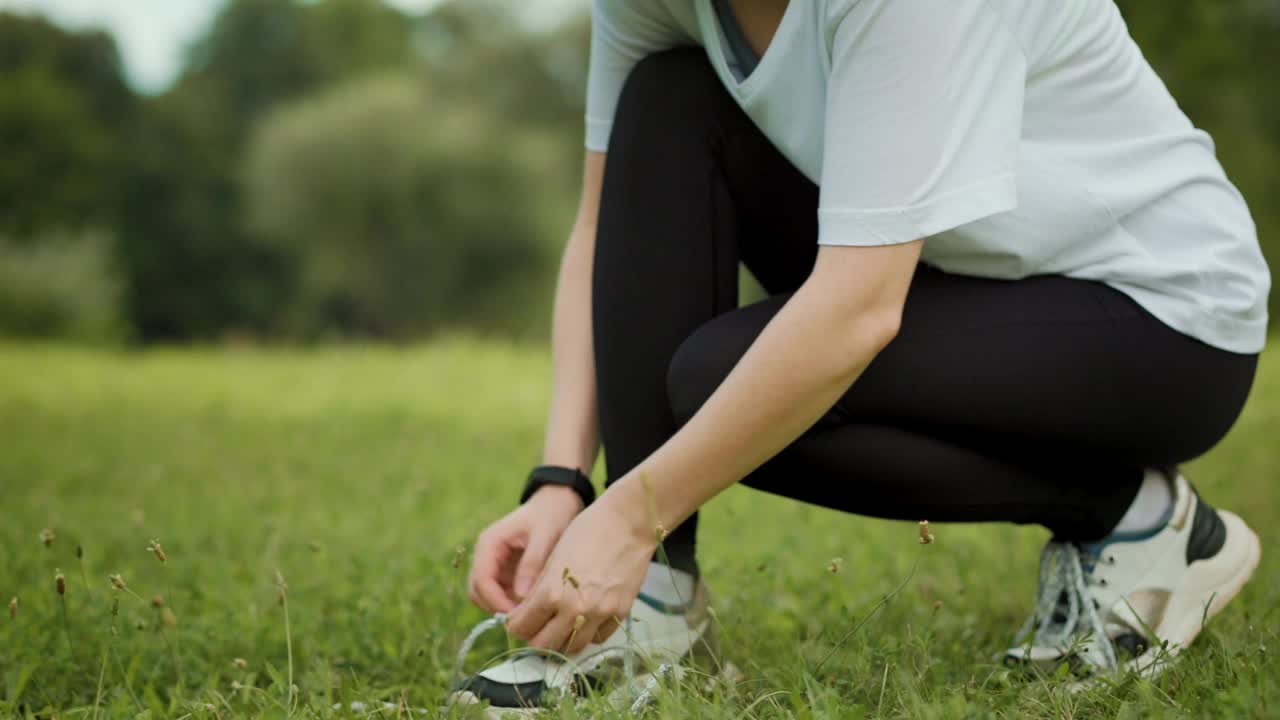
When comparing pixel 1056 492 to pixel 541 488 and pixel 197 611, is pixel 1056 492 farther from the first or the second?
pixel 197 611

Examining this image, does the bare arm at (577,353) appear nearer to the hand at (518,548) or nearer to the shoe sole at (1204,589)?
the hand at (518,548)

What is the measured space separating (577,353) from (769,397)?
47 cm

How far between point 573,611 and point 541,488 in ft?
0.85

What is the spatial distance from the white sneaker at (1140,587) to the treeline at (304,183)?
24.6m

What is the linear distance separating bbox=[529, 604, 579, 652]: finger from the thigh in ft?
0.92

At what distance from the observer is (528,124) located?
1152 inches

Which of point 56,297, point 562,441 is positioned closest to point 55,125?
point 56,297

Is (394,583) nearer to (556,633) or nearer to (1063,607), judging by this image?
(556,633)

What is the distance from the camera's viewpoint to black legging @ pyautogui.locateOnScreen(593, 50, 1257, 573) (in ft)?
4.42

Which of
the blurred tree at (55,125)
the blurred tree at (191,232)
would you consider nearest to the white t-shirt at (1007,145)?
the blurred tree at (55,125)

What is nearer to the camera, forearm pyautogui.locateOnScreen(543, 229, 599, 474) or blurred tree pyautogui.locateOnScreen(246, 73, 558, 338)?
forearm pyautogui.locateOnScreen(543, 229, 599, 474)

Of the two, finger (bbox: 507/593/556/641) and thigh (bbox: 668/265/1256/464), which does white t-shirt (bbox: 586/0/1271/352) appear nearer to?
thigh (bbox: 668/265/1256/464)

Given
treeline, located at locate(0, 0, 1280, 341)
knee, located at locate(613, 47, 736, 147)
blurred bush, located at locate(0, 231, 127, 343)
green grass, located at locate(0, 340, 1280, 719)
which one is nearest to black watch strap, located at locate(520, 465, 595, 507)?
green grass, located at locate(0, 340, 1280, 719)

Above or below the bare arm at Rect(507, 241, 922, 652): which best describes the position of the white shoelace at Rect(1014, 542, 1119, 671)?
below
